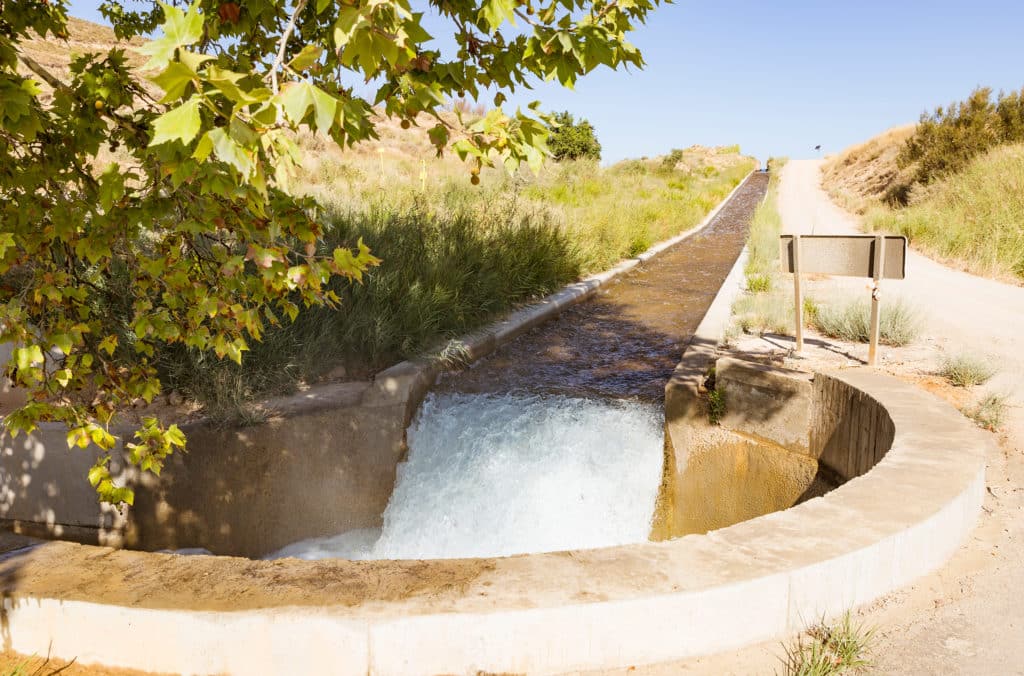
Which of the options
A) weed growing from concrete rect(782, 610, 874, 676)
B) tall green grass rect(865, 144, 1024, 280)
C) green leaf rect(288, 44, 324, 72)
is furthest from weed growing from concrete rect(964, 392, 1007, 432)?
tall green grass rect(865, 144, 1024, 280)

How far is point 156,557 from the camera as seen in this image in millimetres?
2936

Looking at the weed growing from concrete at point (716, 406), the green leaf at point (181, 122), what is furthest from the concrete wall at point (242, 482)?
the green leaf at point (181, 122)

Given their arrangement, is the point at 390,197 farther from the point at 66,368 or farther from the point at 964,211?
the point at 964,211

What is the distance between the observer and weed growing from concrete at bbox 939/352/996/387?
18.1ft

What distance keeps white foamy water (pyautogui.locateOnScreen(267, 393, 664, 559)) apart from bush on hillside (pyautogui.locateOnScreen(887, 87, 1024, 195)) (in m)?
18.3

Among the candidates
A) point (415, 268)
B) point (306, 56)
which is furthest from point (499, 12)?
point (415, 268)

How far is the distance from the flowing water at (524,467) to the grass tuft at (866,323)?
5.61ft

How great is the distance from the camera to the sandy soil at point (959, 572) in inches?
A: 98.8

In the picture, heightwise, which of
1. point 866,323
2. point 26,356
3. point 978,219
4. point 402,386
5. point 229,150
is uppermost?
point 978,219

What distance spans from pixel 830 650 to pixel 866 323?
5186 mm

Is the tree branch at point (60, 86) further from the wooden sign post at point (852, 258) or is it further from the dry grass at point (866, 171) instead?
the dry grass at point (866, 171)

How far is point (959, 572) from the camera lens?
3.12m

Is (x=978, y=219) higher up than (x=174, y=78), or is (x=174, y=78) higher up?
(x=978, y=219)

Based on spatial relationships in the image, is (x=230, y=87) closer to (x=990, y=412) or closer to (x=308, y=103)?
(x=308, y=103)
